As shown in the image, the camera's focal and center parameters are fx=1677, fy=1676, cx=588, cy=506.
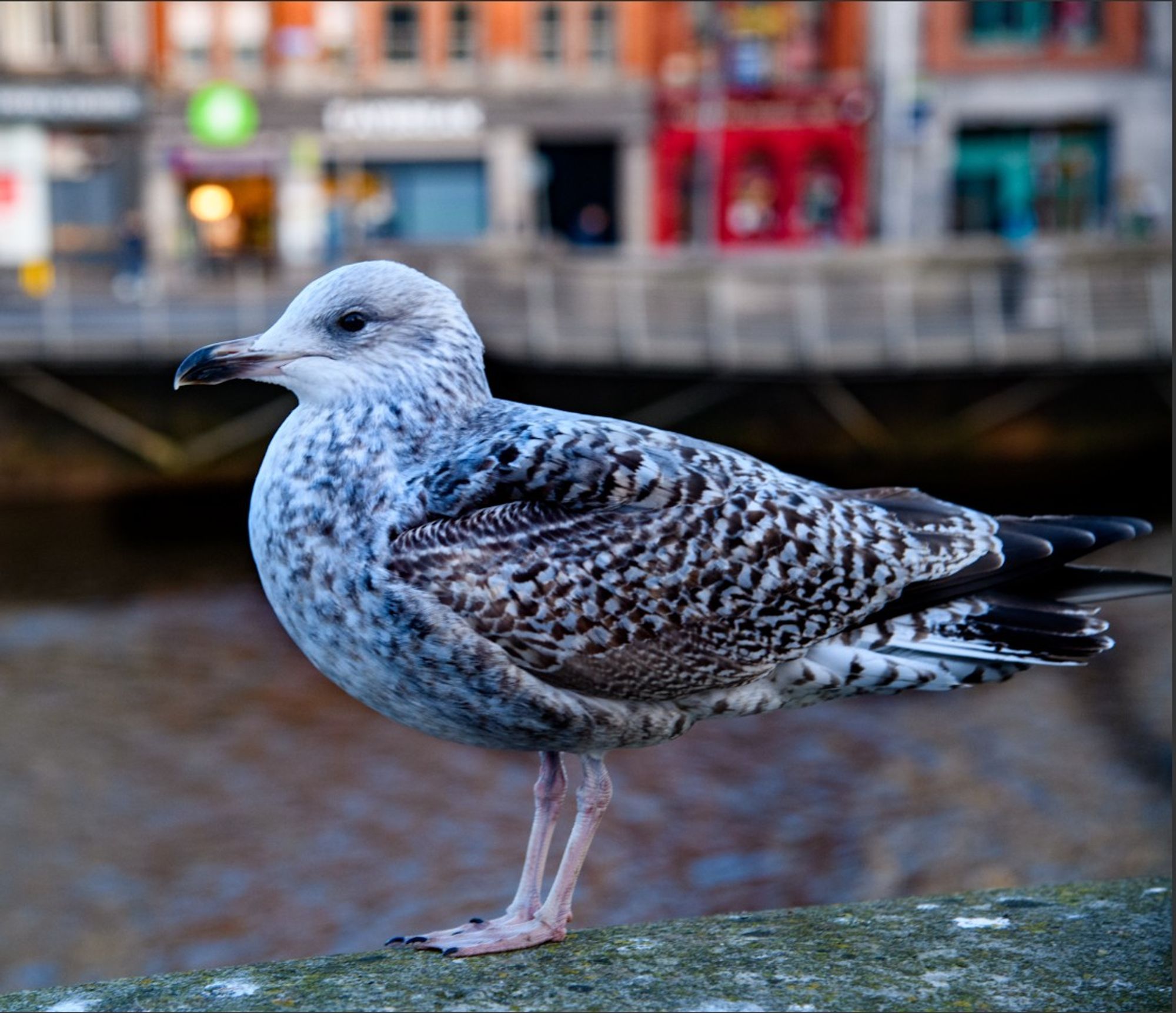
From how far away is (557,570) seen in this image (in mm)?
3480

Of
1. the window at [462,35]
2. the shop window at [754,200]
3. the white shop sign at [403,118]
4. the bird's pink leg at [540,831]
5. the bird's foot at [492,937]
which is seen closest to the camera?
the bird's foot at [492,937]

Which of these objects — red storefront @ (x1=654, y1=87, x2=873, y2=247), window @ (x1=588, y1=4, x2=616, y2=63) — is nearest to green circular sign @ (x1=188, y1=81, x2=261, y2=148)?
window @ (x1=588, y1=4, x2=616, y2=63)

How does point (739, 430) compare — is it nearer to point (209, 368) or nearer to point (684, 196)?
point (684, 196)

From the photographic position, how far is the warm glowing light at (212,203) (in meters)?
38.2

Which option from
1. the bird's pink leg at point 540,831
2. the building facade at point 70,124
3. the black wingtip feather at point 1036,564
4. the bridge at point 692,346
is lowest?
the bridge at point 692,346

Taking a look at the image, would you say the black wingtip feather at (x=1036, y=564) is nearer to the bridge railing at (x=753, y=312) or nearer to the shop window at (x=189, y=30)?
the bridge railing at (x=753, y=312)

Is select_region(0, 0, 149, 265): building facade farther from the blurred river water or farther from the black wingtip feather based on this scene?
the black wingtip feather

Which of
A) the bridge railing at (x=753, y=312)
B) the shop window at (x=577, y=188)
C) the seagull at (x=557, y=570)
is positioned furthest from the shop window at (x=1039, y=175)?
the seagull at (x=557, y=570)

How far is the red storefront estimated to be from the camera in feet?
130

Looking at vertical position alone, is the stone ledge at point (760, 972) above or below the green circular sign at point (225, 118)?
below

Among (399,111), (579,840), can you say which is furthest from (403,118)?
(579,840)

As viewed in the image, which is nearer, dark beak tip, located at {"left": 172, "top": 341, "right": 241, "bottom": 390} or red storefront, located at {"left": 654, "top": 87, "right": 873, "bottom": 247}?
dark beak tip, located at {"left": 172, "top": 341, "right": 241, "bottom": 390}

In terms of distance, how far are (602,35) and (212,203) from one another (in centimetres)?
994

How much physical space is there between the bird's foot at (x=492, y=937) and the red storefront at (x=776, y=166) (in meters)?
36.8
